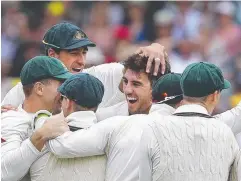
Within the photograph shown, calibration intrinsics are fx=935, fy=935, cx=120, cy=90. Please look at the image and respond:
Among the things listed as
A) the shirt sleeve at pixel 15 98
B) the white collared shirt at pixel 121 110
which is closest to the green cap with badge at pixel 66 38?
the shirt sleeve at pixel 15 98

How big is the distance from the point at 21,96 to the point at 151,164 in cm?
170

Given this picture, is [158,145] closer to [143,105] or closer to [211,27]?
[143,105]

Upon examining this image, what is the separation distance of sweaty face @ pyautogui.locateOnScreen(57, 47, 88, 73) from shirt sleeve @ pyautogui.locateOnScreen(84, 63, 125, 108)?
15 cm

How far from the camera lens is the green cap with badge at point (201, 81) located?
200 inches

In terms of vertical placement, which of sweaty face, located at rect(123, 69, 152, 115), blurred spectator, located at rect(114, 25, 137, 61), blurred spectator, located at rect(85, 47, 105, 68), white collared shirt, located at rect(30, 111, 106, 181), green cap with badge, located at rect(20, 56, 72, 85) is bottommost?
blurred spectator, located at rect(85, 47, 105, 68)

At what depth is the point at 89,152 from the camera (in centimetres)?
516

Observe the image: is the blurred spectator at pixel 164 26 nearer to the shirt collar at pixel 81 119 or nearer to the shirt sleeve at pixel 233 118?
the shirt sleeve at pixel 233 118

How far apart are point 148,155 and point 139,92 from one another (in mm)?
1313

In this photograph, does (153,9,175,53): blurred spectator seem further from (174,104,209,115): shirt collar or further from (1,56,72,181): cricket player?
(174,104,209,115): shirt collar

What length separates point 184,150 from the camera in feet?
16.5

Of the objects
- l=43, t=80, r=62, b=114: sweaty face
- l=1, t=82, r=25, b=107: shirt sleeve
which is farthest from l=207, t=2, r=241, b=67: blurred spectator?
l=43, t=80, r=62, b=114: sweaty face

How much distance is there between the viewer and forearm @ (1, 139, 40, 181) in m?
5.21

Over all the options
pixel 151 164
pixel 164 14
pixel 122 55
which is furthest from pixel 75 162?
pixel 164 14

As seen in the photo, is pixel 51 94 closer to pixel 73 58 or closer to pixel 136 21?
pixel 73 58
